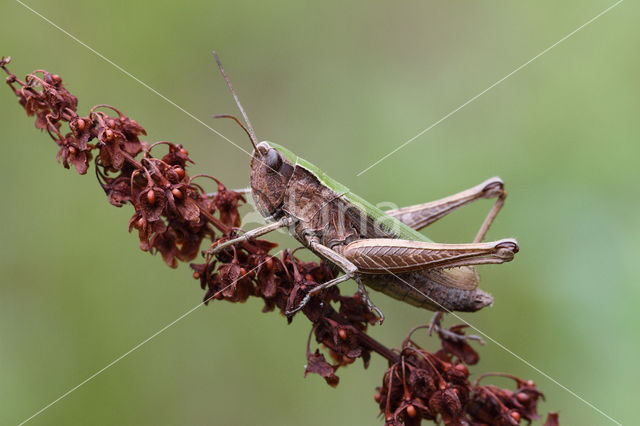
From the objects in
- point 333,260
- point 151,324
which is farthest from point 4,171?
point 333,260

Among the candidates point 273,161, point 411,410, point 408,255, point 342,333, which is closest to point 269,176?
point 273,161

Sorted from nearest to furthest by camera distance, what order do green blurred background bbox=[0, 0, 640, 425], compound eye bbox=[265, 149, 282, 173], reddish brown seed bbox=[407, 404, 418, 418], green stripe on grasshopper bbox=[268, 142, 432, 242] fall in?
reddish brown seed bbox=[407, 404, 418, 418] → compound eye bbox=[265, 149, 282, 173] → green stripe on grasshopper bbox=[268, 142, 432, 242] → green blurred background bbox=[0, 0, 640, 425]

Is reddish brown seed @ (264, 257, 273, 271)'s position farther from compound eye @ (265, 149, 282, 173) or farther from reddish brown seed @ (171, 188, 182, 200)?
compound eye @ (265, 149, 282, 173)

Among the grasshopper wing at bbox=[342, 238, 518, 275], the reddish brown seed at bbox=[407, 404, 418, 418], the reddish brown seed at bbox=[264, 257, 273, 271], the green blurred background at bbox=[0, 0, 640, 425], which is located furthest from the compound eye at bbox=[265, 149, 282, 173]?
the reddish brown seed at bbox=[407, 404, 418, 418]

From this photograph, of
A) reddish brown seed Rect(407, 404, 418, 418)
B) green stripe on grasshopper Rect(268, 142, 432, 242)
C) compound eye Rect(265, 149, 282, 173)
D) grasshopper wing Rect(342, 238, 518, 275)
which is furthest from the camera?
green stripe on grasshopper Rect(268, 142, 432, 242)

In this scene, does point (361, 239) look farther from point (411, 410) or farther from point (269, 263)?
point (411, 410)

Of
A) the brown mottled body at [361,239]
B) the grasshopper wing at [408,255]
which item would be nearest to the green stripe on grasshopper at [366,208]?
the brown mottled body at [361,239]

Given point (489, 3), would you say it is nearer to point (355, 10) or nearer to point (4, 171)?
point (355, 10)

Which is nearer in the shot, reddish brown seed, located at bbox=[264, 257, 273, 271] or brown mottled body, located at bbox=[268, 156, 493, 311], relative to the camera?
reddish brown seed, located at bbox=[264, 257, 273, 271]
